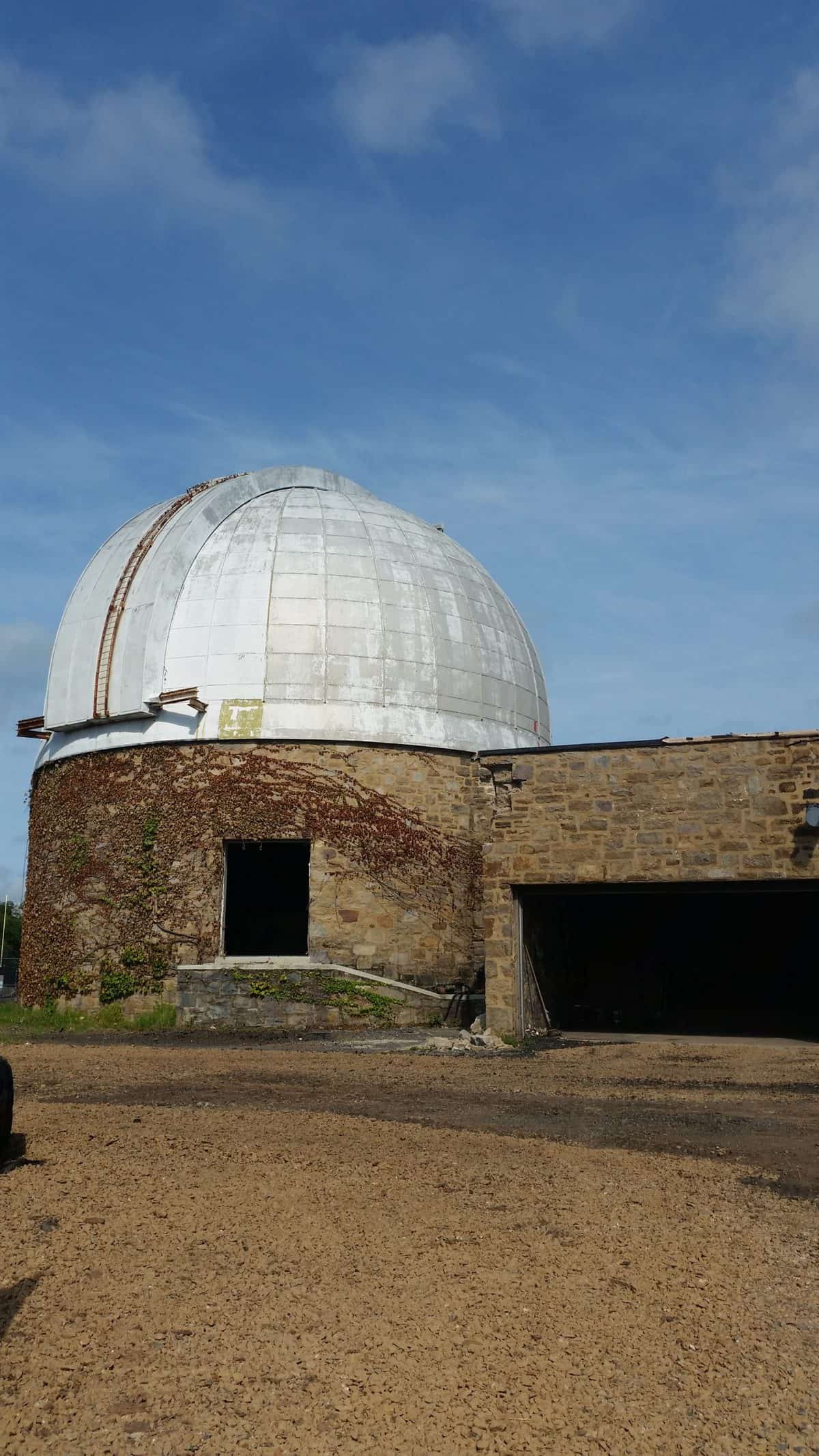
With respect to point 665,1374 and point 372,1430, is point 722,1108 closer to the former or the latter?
point 665,1374

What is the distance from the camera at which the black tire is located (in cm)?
578

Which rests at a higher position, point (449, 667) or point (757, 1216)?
point (449, 667)

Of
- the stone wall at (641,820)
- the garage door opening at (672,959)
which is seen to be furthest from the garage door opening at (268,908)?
the stone wall at (641,820)

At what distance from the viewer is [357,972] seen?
16453 mm

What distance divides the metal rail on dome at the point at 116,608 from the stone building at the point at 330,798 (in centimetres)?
5

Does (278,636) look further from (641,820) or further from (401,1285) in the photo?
(401,1285)

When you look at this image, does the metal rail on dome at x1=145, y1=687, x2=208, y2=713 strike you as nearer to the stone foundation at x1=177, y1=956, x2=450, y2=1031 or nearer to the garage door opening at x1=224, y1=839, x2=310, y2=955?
the stone foundation at x1=177, y1=956, x2=450, y2=1031

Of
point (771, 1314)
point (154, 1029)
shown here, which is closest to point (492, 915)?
point (154, 1029)

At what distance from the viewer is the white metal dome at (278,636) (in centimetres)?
1802

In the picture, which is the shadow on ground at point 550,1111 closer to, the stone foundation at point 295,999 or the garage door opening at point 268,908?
the stone foundation at point 295,999

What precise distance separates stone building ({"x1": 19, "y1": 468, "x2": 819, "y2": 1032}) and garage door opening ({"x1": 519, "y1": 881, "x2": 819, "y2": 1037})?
0.23 ft

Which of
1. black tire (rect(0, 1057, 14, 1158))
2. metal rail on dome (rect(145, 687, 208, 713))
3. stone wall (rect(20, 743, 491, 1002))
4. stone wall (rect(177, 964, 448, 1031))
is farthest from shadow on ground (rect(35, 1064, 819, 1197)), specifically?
metal rail on dome (rect(145, 687, 208, 713))

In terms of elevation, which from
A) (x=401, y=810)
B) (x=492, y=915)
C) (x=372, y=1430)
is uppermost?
(x=401, y=810)

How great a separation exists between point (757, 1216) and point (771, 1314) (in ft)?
4.08
